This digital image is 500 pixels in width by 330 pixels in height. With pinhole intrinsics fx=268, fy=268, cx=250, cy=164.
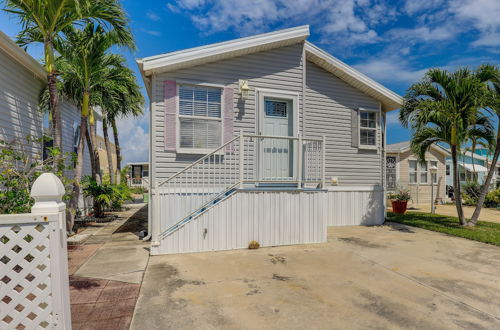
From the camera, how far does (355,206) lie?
8.30 meters

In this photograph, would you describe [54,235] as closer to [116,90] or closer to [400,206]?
[116,90]

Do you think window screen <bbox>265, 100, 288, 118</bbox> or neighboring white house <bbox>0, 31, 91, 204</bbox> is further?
window screen <bbox>265, 100, 288, 118</bbox>

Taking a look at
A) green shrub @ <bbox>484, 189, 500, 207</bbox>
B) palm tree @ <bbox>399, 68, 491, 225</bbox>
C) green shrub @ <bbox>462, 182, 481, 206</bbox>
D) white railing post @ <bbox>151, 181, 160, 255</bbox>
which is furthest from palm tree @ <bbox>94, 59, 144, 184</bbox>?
green shrub @ <bbox>484, 189, 500, 207</bbox>

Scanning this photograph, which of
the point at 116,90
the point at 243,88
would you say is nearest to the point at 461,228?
the point at 243,88

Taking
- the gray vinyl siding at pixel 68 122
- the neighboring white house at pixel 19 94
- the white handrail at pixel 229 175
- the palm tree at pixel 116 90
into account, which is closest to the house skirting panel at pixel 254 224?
the white handrail at pixel 229 175

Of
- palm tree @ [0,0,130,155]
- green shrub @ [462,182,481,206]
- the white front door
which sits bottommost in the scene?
green shrub @ [462,182,481,206]

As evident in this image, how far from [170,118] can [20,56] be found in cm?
339

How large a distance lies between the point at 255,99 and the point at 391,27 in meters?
7.82

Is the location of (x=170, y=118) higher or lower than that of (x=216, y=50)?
lower

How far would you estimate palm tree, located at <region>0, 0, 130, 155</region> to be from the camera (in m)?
5.20

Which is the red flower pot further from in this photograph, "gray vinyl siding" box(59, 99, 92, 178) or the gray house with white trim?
"gray vinyl siding" box(59, 99, 92, 178)

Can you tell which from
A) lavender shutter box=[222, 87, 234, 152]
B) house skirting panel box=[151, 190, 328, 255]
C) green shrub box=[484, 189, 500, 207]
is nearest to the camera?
house skirting panel box=[151, 190, 328, 255]

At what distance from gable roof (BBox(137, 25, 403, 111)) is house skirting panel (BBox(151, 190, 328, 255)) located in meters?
3.30

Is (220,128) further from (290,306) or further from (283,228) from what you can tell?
(290,306)
